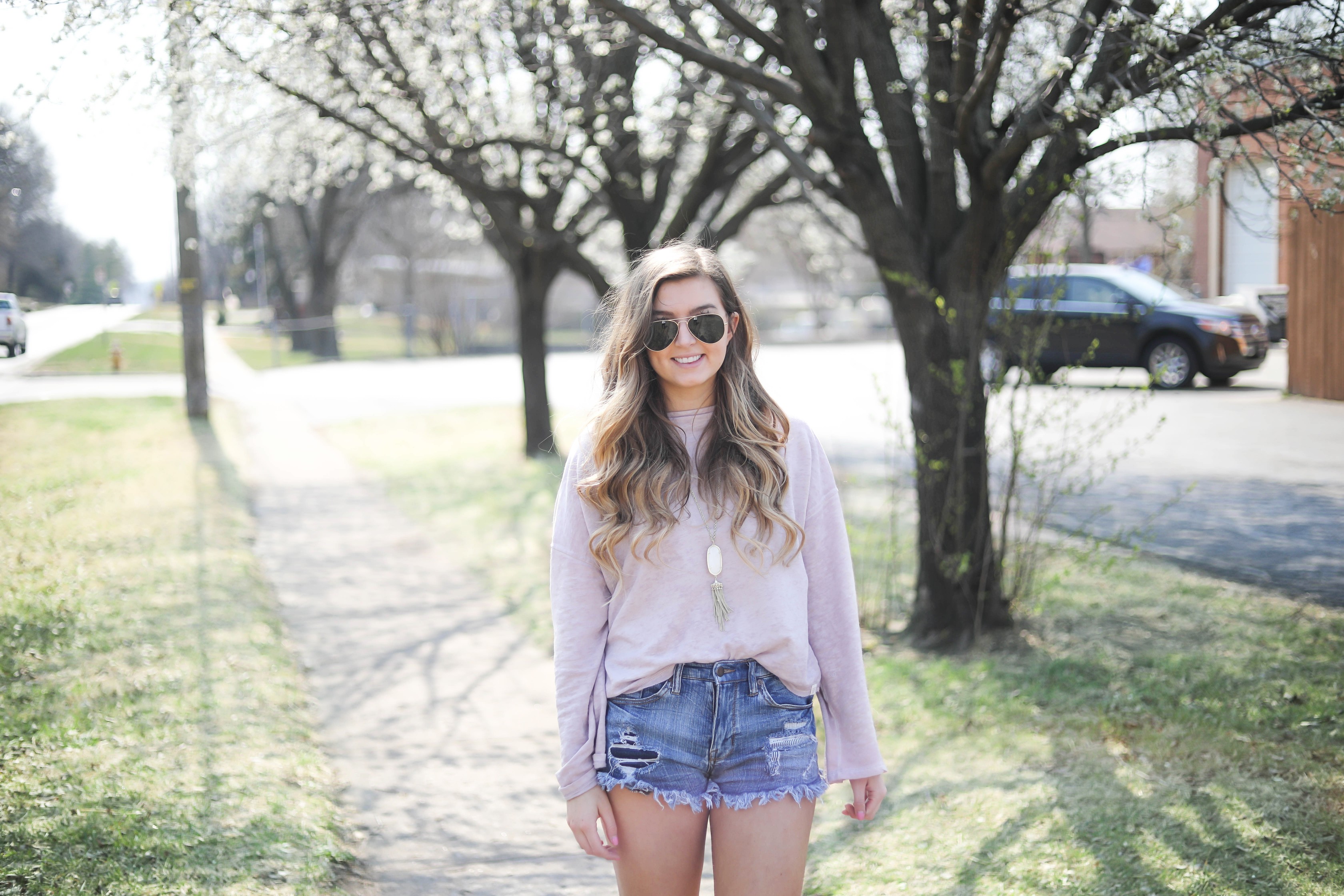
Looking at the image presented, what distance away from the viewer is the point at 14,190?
526 cm

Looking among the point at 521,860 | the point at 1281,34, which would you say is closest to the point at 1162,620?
the point at 1281,34

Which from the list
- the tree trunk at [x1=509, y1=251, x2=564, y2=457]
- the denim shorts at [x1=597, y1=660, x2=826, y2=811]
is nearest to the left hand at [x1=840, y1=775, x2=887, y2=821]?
the denim shorts at [x1=597, y1=660, x2=826, y2=811]

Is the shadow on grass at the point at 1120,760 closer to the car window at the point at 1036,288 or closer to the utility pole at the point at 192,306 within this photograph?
the car window at the point at 1036,288

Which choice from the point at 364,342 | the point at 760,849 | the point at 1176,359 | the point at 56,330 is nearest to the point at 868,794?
the point at 760,849

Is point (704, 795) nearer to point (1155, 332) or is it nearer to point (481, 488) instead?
point (481, 488)

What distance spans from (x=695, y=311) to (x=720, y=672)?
792mm

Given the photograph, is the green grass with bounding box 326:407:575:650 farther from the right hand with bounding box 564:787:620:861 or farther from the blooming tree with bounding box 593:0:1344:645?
the right hand with bounding box 564:787:620:861

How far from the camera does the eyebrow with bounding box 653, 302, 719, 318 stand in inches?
92.0

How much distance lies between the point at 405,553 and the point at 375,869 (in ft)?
17.8

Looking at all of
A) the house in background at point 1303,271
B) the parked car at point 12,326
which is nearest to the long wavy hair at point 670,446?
the house in background at point 1303,271

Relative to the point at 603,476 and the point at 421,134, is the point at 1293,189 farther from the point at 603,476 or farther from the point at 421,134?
the point at 421,134

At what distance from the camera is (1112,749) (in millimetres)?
4211

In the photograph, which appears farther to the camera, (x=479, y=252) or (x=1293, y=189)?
(x=479, y=252)

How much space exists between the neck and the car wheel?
1318cm
